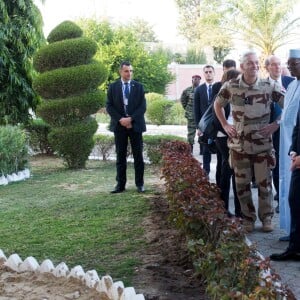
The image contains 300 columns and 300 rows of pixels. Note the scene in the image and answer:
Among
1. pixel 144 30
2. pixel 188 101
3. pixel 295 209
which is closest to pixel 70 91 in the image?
pixel 188 101

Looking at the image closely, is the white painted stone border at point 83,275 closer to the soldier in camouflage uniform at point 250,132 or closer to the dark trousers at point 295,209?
the dark trousers at point 295,209

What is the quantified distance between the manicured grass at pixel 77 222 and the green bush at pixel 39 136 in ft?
13.4

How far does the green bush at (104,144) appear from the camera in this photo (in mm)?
12977

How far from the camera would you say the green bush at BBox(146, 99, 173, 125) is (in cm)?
2481

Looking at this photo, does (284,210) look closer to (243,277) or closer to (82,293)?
(82,293)

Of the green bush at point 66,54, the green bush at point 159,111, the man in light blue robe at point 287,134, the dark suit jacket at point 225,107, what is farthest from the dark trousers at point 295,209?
the green bush at point 159,111

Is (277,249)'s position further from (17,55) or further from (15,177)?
(17,55)

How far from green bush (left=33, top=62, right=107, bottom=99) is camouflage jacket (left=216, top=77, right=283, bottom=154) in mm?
6309

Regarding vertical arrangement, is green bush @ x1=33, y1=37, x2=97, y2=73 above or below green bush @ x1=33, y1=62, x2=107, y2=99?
above

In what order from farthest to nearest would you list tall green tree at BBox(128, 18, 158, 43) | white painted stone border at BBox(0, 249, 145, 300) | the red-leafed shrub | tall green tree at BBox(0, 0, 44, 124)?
tall green tree at BBox(128, 18, 158, 43) < tall green tree at BBox(0, 0, 44, 124) < white painted stone border at BBox(0, 249, 145, 300) < the red-leafed shrub

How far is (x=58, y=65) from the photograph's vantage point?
1137 centimetres

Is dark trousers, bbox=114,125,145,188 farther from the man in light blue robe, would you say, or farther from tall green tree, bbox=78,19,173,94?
tall green tree, bbox=78,19,173,94

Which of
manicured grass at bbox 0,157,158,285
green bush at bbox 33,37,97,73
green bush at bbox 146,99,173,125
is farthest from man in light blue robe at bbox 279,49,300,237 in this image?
green bush at bbox 146,99,173,125

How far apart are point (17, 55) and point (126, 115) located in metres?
7.08
